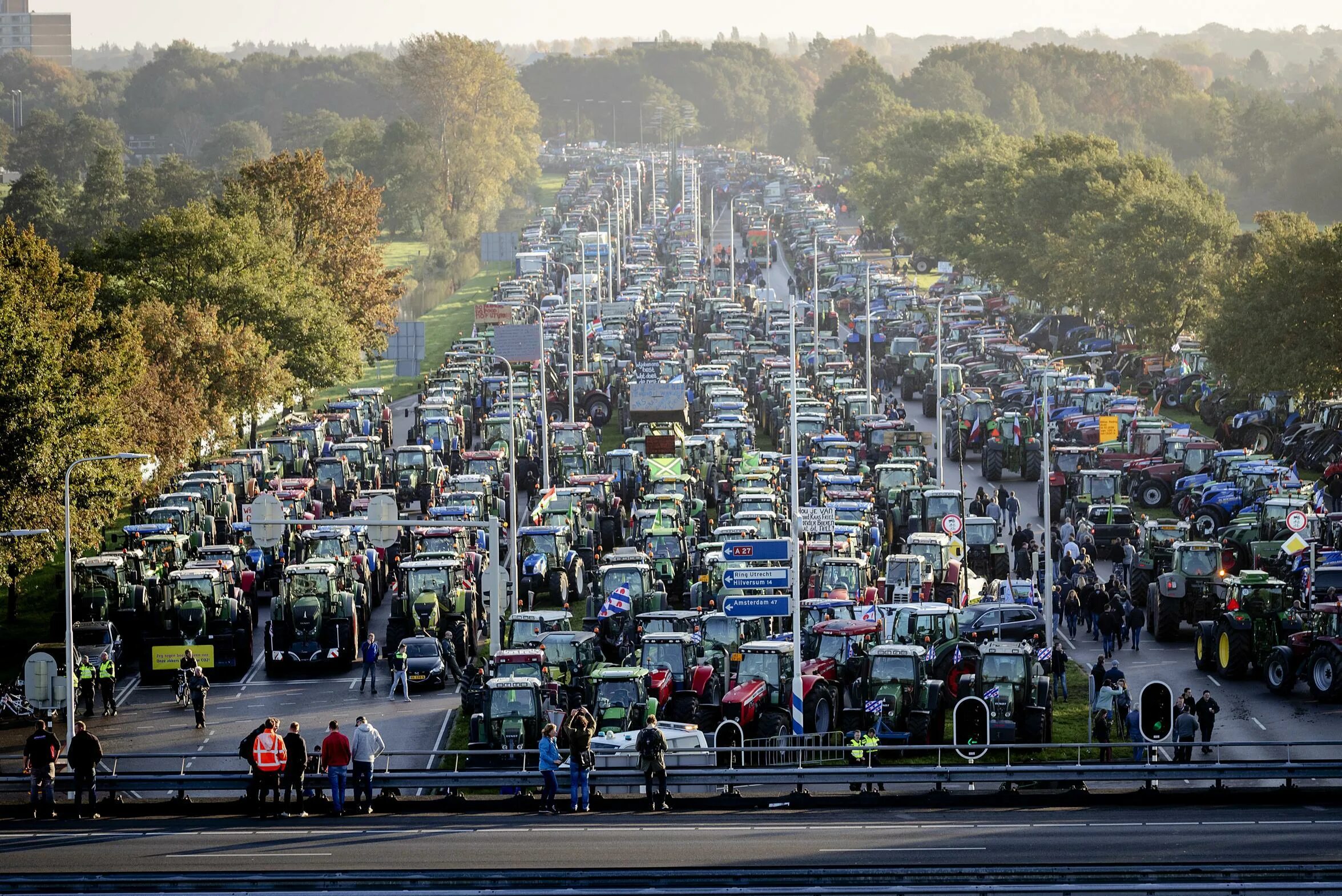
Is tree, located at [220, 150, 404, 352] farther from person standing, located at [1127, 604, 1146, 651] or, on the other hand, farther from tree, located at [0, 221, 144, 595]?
person standing, located at [1127, 604, 1146, 651]

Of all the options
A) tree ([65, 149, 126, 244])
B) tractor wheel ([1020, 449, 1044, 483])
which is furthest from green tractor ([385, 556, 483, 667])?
tree ([65, 149, 126, 244])

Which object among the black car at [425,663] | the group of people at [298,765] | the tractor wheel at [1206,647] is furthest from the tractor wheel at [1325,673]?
the group of people at [298,765]

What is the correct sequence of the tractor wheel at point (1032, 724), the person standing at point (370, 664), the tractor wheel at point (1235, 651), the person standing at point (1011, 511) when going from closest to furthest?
the tractor wheel at point (1032, 724) < the tractor wheel at point (1235, 651) < the person standing at point (370, 664) < the person standing at point (1011, 511)

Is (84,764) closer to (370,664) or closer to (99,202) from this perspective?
(370,664)

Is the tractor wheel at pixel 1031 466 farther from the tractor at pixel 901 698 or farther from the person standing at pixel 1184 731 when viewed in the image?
the person standing at pixel 1184 731

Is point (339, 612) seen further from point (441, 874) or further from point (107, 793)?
point (441, 874)

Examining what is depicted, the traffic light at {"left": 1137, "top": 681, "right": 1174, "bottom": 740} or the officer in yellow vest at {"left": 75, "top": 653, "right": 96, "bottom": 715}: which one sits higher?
the traffic light at {"left": 1137, "top": 681, "right": 1174, "bottom": 740}
